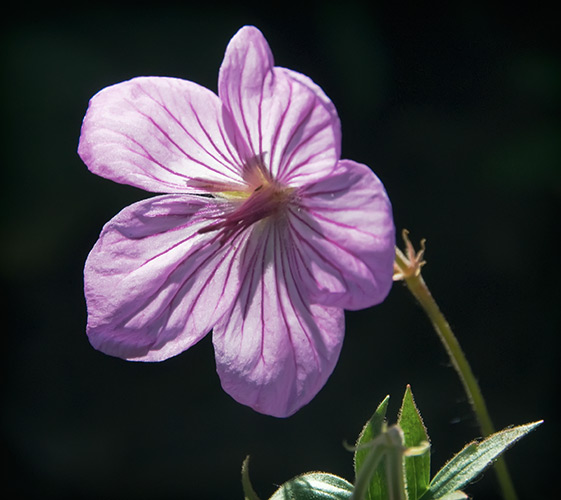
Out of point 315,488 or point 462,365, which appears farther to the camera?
point 462,365

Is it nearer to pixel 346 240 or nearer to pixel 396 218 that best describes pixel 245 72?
pixel 346 240

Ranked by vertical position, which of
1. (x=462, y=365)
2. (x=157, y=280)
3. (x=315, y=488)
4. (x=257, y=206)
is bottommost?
(x=315, y=488)

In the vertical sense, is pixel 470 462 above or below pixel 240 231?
below

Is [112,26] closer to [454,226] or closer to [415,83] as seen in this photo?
[415,83]

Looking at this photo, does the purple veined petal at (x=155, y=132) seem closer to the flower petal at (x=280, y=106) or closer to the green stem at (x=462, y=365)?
the flower petal at (x=280, y=106)

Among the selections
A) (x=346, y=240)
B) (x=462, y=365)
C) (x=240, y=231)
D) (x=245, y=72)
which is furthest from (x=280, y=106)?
(x=462, y=365)

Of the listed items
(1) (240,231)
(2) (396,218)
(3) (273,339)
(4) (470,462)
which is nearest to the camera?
(4) (470,462)
